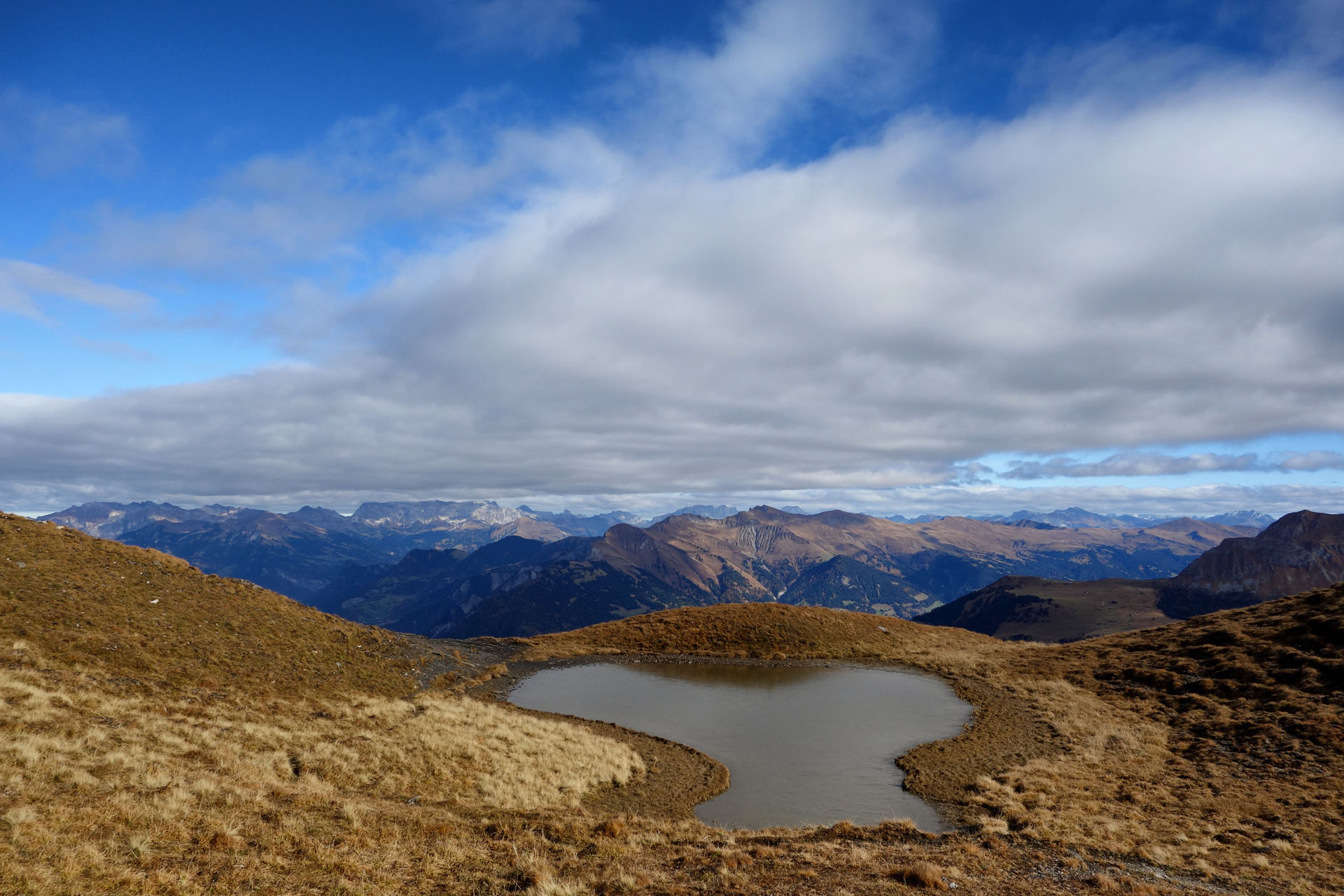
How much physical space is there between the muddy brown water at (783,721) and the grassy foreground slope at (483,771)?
253 cm

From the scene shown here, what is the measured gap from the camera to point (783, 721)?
1650 inches

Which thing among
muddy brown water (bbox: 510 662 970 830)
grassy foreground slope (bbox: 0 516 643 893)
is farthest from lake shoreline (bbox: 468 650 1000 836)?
grassy foreground slope (bbox: 0 516 643 893)

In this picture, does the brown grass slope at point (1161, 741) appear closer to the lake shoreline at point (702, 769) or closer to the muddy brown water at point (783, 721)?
the lake shoreline at point (702, 769)

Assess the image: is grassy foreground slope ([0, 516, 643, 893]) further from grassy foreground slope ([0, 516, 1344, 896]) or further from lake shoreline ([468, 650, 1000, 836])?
lake shoreline ([468, 650, 1000, 836])

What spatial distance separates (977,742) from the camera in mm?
36562

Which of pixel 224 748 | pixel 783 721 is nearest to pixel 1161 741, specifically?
pixel 783 721

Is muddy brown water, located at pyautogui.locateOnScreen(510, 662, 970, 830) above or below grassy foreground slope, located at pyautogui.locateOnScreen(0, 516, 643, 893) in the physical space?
below

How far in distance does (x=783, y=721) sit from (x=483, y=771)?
70.2 ft

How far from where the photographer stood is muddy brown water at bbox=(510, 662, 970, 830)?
2798 cm

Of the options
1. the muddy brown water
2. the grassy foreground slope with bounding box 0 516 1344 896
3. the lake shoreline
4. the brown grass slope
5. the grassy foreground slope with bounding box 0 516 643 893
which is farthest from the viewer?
the muddy brown water

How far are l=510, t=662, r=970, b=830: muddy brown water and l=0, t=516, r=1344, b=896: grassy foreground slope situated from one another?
99.8 inches

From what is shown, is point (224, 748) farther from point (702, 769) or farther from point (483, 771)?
point (702, 769)

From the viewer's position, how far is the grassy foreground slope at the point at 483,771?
16375mm

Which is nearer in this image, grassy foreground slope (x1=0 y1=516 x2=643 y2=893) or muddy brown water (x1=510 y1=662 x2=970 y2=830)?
grassy foreground slope (x1=0 y1=516 x2=643 y2=893)
